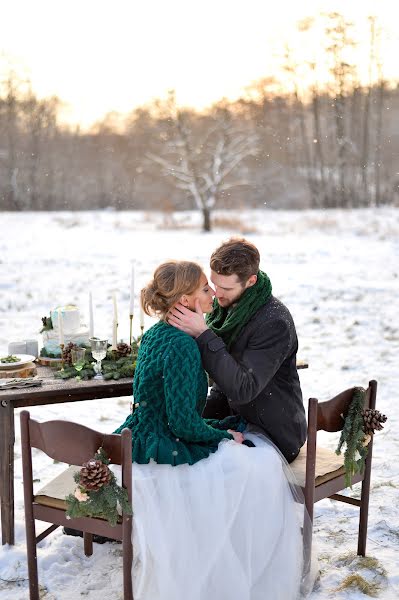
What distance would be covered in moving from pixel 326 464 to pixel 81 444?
4.01 feet

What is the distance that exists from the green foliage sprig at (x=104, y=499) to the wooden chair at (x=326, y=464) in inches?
31.5

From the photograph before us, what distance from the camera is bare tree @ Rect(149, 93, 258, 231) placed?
20.5m

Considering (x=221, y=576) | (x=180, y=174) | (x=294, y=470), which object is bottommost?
(x=221, y=576)

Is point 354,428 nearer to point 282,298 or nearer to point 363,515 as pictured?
point 363,515

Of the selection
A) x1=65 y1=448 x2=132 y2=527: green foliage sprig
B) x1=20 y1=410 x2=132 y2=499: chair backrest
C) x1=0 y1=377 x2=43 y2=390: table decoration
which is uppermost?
x1=0 y1=377 x2=43 y2=390: table decoration

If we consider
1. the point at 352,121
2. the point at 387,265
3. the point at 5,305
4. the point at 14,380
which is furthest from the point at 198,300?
the point at 352,121

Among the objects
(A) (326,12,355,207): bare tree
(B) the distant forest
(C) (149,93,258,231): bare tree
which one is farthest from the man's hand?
(A) (326,12,355,207): bare tree

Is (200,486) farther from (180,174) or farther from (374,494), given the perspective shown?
(180,174)

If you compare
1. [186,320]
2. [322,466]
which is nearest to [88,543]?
[322,466]

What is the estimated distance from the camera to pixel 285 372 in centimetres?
300

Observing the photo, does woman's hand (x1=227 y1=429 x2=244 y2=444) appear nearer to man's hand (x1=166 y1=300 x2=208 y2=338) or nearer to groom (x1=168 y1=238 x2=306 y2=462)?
groom (x1=168 y1=238 x2=306 y2=462)

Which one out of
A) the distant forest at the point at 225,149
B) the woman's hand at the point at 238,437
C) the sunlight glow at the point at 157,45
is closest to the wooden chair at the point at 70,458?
the woman's hand at the point at 238,437

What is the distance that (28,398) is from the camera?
9.91 ft

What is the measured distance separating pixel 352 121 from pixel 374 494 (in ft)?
62.0
